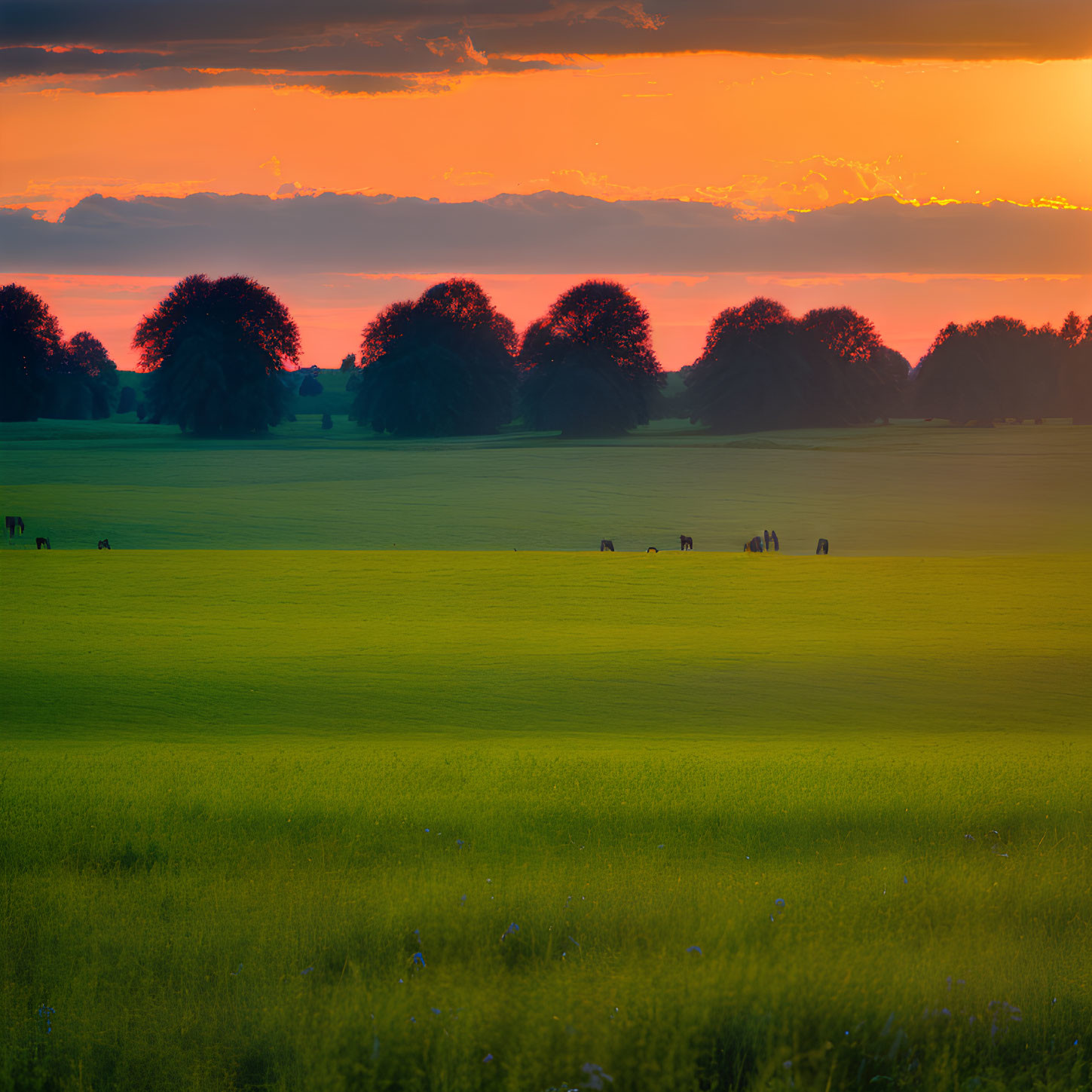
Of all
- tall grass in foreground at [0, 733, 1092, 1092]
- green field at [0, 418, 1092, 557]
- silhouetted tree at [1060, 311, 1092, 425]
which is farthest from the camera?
silhouetted tree at [1060, 311, 1092, 425]

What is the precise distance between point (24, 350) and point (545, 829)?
68.9 meters

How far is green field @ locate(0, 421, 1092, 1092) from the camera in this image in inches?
178

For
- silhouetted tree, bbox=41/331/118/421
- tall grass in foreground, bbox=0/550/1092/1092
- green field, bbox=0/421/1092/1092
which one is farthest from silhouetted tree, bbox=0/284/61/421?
tall grass in foreground, bbox=0/550/1092/1092

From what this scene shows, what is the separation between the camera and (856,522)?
44.5m

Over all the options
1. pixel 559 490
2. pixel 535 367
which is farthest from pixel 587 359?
pixel 559 490

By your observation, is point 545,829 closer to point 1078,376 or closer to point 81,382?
point 1078,376

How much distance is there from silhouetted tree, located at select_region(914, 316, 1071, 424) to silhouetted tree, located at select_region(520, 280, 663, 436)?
20.6m

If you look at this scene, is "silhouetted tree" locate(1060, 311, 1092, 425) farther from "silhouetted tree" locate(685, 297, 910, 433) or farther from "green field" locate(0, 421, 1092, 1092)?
"green field" locate(0, 421, 1092, 1092)

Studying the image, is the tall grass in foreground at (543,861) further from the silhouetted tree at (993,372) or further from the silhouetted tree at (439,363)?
the silhouetted tree at (439,363)

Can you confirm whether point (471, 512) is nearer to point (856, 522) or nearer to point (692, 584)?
point (856, 522)

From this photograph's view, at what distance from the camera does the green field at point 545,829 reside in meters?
4.52

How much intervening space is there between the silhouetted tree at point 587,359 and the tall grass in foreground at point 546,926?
2842 inches

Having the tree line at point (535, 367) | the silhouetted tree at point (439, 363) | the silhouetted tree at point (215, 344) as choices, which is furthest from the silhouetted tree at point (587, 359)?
the silhouetted tree at point (215, 344)

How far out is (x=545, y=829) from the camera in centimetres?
755
